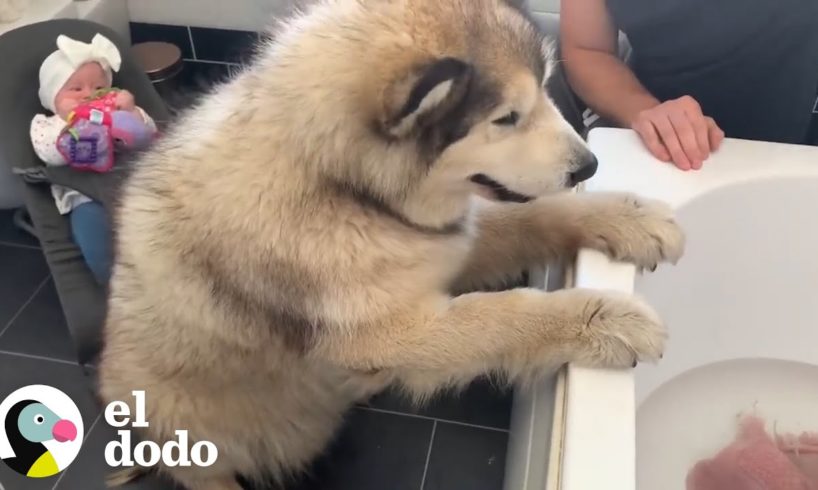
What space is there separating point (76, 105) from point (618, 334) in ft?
4.61

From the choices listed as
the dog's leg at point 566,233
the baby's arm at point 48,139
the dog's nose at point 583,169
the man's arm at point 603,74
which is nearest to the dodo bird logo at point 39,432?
the baby's arm at point 48,139

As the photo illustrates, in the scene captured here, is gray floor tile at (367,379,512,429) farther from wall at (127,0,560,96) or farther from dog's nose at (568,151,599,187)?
wall at (127,0,560,96)

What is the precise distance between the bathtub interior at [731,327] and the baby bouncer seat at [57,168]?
42.8 inches

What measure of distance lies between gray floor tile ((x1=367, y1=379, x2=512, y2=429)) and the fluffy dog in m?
0.54

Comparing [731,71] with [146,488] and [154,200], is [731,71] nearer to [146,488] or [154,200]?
[154,200]

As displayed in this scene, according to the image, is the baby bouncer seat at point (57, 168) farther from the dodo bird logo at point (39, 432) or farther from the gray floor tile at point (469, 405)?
the gray floor tile at point (469, 405)

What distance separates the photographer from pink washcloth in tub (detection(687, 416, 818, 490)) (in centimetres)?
133

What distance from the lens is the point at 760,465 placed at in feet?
4.44

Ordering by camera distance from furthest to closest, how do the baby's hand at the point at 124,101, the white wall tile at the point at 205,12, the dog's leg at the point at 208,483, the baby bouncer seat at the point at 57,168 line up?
the white wall tile at the point at 205,12 → the baby's hand at the point at 124,101 → the baby bouncer seat at the point at 57,168 → the dog's leg at the point at 208,483

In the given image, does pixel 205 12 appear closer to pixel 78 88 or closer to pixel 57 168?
pixel 78 88

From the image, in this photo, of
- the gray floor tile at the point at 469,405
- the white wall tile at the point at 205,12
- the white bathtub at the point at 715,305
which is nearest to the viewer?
the white bathtub at the point at 715,305

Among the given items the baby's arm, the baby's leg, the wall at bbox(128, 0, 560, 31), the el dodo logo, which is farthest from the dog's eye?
the wall at bbox(128, 0, 560, 31)

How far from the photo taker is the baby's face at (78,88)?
1.81 metres

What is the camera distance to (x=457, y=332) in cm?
103
